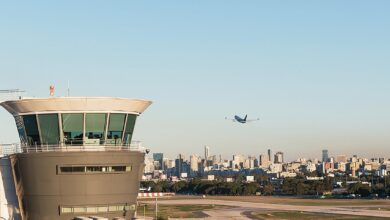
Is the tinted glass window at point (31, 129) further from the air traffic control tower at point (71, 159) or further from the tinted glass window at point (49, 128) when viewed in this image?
the tinted glass window at point (49, 128)

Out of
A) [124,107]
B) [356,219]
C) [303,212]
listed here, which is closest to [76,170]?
[124,107]

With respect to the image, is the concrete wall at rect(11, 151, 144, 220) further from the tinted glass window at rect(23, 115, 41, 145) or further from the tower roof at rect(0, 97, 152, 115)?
the tower roof at rect(0, 97, 152, 115)

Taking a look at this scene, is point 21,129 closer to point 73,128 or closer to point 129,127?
point 73,128

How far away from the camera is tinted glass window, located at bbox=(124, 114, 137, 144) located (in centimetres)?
3840

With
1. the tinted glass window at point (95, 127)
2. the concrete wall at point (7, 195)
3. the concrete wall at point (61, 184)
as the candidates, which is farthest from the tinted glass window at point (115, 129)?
the concrete wall at point (7, 195)

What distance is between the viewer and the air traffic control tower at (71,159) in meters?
35.9

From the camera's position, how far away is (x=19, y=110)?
3691 centimetres

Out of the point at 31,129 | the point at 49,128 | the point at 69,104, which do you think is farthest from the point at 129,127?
the point at 31,129

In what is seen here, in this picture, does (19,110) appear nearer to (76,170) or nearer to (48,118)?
(48,118)

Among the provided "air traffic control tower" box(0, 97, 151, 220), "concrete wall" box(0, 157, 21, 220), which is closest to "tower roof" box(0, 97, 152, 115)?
"air traffic control tower" box(0, 97, 151, 220)

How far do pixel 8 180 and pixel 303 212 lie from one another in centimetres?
12007

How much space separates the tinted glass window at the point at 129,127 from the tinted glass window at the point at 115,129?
1.73 feet

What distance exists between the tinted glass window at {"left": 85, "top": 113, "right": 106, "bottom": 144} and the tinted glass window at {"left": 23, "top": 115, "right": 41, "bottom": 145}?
2.98 meters

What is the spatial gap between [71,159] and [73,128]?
70.8 inches
